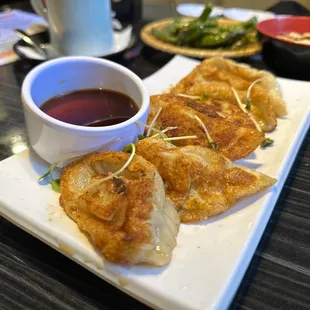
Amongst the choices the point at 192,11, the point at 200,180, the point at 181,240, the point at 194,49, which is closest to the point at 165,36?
the point at 194,49

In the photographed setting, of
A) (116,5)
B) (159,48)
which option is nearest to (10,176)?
(159,48)

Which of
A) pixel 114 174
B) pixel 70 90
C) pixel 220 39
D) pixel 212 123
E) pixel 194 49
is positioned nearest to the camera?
pixel 114 174

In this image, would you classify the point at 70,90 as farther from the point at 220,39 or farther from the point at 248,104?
the point at 220,39

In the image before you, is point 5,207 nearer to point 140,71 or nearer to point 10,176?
point 10,176

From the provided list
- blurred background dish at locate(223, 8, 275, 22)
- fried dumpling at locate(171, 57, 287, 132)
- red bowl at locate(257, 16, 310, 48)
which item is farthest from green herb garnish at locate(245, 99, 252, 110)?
blurred background dish at locate(223, 8, 275, 22)

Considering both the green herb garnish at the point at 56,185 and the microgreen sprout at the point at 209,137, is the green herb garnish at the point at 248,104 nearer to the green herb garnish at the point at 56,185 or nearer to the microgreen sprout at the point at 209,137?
the microgreen sprout at the point at 209,137

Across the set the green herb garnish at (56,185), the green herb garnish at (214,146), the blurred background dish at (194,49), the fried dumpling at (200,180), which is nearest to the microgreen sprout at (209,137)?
the green herb garnish at (214,146)
